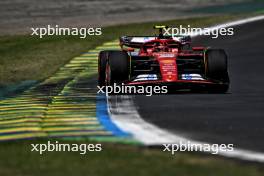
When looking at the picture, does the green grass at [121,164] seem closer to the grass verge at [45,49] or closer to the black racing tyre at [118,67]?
the black racing tyre at [118,67]

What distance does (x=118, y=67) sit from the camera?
18.2m

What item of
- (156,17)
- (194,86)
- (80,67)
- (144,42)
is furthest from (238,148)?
(156,17)

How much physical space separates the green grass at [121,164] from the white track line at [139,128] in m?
0.42

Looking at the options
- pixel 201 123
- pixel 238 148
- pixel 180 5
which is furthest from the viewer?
pixel 180 5

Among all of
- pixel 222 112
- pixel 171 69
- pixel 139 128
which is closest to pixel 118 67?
pixel 171 69

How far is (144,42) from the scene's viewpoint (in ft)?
65.9

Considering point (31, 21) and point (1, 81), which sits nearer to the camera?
point (1, 81)

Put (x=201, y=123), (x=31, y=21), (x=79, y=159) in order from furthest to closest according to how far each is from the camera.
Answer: (x=31, y=21) < (x=201, y=123) < (x=79, y=159)

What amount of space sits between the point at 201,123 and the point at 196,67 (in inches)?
211

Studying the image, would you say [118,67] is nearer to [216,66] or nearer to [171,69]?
[171,69]

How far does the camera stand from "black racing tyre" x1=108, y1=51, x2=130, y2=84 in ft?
59.7

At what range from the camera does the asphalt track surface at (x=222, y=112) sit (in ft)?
40.2

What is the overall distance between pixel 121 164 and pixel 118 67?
828 cm

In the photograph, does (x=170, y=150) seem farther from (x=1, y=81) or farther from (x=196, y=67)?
(x=1, y=81)
